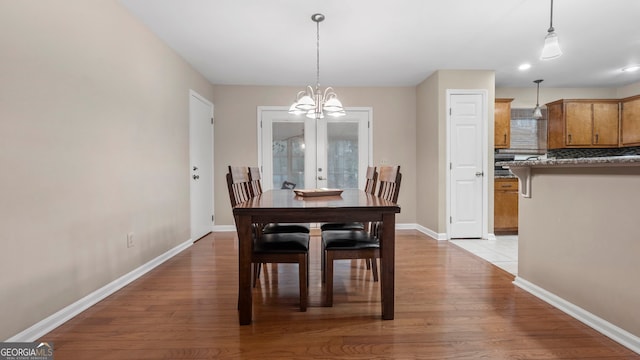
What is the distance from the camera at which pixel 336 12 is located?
102 inches

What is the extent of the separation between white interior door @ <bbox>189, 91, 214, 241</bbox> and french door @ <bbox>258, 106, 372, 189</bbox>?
0.84 metres

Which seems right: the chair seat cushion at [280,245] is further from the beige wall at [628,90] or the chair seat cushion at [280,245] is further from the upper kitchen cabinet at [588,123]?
the beige wall at [628,90]

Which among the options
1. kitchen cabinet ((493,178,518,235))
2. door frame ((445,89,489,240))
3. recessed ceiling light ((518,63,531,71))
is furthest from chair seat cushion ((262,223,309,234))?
recessed ceiling light ((518,63,531,71))

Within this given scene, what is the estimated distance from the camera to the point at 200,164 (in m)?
4.19

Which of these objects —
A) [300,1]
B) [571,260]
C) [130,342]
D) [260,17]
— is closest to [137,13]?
[260,17]

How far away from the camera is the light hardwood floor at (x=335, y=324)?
60.6 inches

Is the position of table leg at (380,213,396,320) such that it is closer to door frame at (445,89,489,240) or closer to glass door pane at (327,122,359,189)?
door frame at (445,89,489,240)

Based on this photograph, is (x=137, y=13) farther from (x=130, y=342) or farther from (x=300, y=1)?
(x=130, y=342)

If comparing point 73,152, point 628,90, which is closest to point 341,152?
point 73,152

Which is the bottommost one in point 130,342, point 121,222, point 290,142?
point 130,342

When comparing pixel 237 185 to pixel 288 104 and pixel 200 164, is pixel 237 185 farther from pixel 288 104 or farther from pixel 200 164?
pixel 288 104

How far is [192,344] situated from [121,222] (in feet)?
4.44

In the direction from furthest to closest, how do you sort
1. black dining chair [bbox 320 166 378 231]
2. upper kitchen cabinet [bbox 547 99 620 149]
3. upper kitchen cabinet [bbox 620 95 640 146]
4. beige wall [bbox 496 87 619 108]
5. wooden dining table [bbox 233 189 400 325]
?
beige wall [bbox 496 87 619 108], upper kitchen cabinet [bbox 547 99 620 149], upper kitchen cabinet [bbox 620 95 640 146], black dining chair [bbox 320 166 378 231], wooden dining table [bbox 233 189 400 325]

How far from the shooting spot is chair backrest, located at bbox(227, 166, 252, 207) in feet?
6.31
